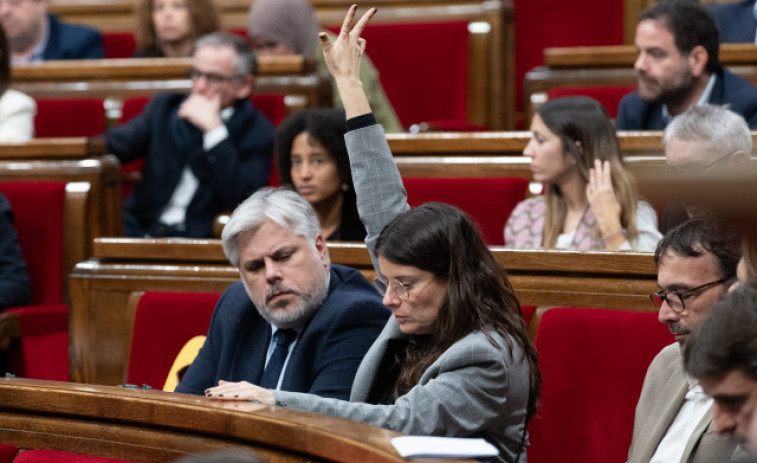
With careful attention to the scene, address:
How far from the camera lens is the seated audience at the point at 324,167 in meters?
1.25

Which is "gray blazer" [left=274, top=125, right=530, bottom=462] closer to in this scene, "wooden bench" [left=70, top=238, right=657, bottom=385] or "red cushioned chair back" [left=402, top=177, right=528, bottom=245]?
"wooden bench" [left=70, top=238, right=657, bottom=385]

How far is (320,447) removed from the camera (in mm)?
629

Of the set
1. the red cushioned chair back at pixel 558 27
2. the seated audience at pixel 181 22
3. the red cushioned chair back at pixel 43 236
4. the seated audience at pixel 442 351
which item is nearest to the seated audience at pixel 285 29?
the seated audience at pixel 181 22

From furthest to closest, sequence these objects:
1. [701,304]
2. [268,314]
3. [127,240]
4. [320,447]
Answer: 1. [127,240]
2. [268,314]
3. [701,304]
4. [320,447]

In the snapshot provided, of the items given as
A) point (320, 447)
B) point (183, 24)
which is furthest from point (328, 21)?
point (320, 447)

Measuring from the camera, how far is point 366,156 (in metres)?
0.87

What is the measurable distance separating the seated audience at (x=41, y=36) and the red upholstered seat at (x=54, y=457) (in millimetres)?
1279

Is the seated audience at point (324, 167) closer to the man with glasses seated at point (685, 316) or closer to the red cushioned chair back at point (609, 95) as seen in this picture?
the red cushioned chair back at point (609, 95)

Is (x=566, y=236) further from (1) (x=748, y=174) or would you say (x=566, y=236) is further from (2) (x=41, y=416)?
(1) (x=748, y=174)

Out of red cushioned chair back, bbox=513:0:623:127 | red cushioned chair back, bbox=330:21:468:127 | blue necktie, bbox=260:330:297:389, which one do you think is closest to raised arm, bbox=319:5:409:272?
blue necktie, bbox=260:330:297:389

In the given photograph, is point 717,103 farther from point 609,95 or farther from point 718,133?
point 718,133

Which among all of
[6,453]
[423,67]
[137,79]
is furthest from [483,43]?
[6,453]

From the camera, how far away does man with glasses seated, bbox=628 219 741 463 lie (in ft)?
2.38

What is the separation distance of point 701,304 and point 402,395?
203 millimetres
